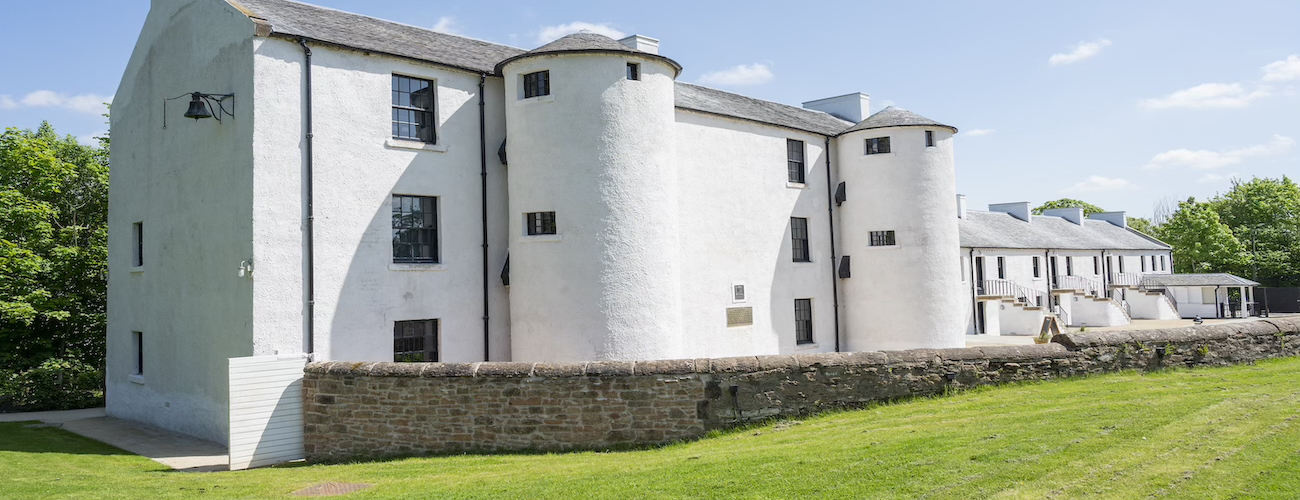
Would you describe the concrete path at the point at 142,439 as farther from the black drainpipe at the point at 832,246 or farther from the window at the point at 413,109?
the black drainpipe at the point at 832,246

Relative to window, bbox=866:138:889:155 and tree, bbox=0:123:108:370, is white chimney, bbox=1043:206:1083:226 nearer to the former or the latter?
window, bbox=866:138:889:155

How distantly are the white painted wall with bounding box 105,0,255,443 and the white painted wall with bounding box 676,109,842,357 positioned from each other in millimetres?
9684

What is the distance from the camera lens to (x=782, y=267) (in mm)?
22922

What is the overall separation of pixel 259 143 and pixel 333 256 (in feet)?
7.93

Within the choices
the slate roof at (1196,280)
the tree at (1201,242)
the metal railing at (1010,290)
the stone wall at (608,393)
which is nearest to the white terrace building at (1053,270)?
the metal railing at (1010,290)

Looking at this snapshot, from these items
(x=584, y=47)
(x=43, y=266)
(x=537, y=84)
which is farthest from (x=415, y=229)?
(x=43, y=266)

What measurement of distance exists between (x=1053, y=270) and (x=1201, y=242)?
21.8 metres

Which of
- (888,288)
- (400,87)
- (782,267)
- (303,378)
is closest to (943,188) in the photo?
(888,288)

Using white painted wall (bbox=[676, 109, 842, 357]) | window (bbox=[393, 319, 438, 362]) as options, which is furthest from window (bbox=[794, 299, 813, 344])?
window (bbox=[393, 319, 438, 362])

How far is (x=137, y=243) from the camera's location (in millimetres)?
20062

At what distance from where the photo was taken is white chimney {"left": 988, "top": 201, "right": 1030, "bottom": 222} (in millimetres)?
50312

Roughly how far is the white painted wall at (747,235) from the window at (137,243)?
12795 mm

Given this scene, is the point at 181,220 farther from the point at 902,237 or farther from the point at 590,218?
the point at 902,237

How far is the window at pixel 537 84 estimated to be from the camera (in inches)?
690
